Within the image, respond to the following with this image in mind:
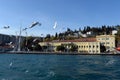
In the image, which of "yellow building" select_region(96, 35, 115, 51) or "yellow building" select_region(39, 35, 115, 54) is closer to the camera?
"yellow building" select_region(39, 35, 115, 54)

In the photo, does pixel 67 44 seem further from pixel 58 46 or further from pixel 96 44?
pixel 96 44

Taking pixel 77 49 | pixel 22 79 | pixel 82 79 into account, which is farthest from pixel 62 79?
pixel 77 49

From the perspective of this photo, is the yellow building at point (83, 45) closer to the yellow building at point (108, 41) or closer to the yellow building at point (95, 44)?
the yellow building at point (95, 44)

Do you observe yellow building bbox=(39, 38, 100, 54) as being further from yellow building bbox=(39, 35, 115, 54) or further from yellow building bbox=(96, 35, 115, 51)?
yellow building bbox=(96, 35, 115, 51)

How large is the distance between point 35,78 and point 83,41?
12740 cm

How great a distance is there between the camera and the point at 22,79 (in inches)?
1001

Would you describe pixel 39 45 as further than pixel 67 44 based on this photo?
Yes

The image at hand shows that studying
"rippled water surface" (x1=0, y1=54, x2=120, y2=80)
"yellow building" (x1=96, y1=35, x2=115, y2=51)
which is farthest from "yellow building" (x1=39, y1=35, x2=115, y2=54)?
"rippled water surface" (x1=0, y1=54, x2=120, y2=80)

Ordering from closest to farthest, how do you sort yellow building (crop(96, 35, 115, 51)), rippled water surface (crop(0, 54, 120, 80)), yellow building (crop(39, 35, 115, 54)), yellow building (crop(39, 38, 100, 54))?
rippled water surface (crop(0, 54, 120, 80)) < yellow building (crop(39, 35, 115, 54)) < yellow building (crop(39, 38, 100, 54)) < yellow building (crop(96, 35, 115, 51))

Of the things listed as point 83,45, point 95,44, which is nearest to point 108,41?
point 95,44

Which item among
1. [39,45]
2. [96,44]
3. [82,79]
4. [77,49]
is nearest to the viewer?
[82,79]

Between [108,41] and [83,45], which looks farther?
[83,45]

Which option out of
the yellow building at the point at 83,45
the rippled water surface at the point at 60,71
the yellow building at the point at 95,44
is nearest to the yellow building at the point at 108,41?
the yellow building at the point at 95,44

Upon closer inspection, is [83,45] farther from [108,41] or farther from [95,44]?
[108,41]
